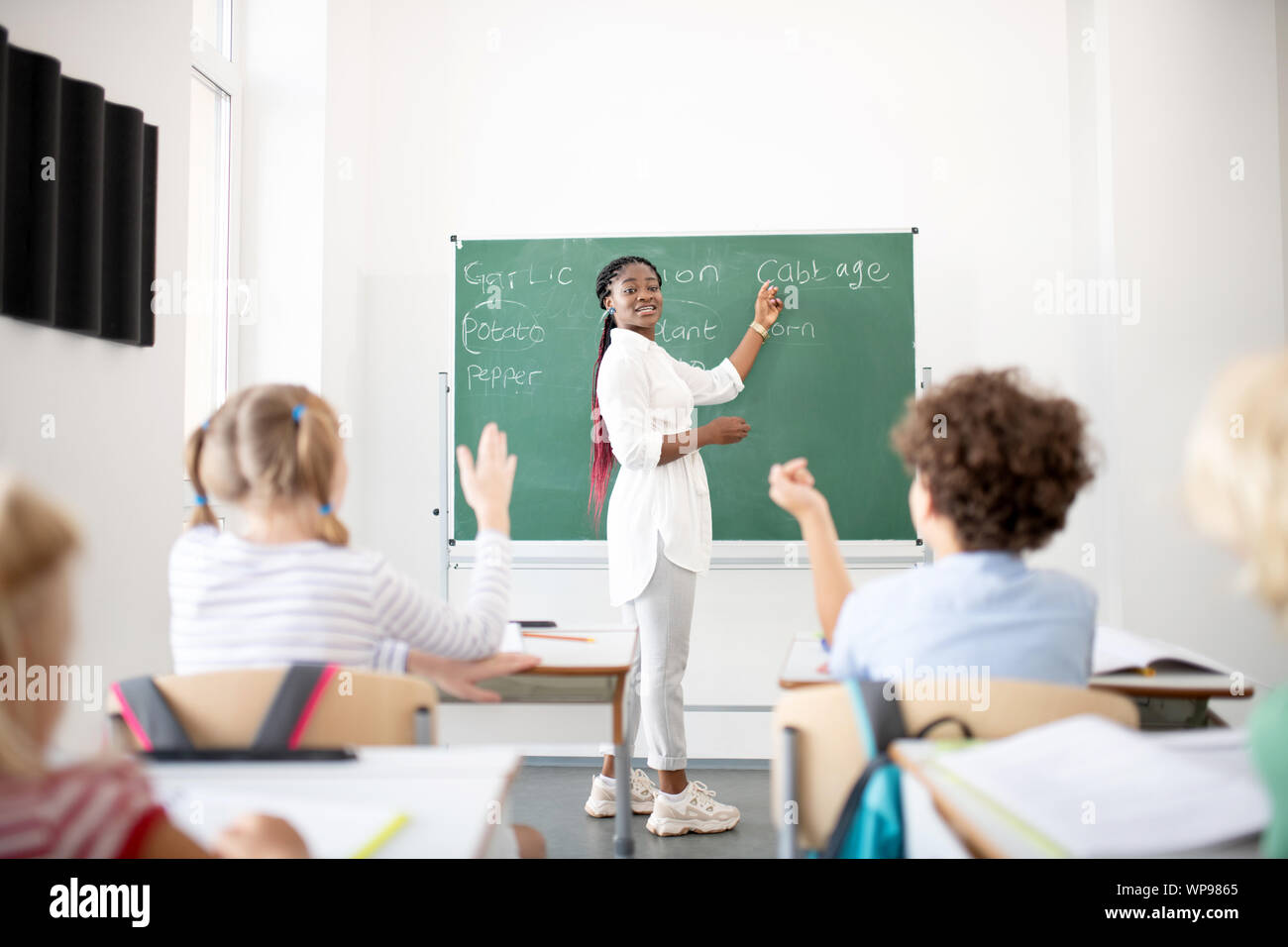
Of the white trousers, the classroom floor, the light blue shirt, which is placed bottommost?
the classroom floor

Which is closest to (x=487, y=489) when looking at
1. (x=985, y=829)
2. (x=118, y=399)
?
(x=985, y=829)

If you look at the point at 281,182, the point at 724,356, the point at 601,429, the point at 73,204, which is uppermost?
the point at 281,182

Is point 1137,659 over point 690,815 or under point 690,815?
over

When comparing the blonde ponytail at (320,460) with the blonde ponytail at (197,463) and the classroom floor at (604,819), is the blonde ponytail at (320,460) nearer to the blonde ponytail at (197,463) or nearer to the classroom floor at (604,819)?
the blonde ponytail at (197,463)

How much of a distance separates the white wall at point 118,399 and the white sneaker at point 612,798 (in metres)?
1.38

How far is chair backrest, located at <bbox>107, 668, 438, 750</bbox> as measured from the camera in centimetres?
127

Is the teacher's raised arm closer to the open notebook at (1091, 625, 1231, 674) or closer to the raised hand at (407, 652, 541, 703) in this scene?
the open notebook at (1091, 625, 1231, 674)

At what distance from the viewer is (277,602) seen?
53.8 inches

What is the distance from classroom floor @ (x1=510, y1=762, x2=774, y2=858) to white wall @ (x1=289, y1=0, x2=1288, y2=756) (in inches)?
11.0

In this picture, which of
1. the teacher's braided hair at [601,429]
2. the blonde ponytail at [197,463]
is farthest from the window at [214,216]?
the blonde ponytail at [197,463]

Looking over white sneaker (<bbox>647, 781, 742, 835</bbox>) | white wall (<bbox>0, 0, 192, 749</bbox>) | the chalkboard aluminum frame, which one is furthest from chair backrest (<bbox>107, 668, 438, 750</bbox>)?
the chalkboard aluminum frame

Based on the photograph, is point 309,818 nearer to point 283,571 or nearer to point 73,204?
point 283,571

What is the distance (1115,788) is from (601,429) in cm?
256

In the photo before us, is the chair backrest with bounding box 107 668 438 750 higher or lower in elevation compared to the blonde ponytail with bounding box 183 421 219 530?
lower
